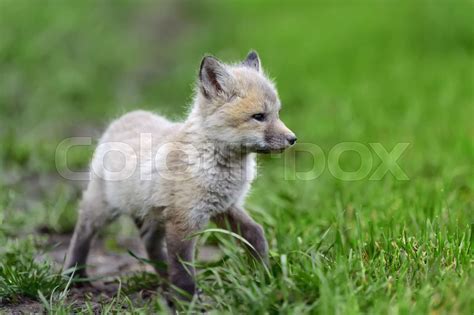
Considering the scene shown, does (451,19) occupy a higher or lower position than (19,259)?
higher

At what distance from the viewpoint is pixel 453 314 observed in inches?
148

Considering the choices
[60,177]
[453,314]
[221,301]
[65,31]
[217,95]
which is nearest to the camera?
[453,314]

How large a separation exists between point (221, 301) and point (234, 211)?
45.4 inches

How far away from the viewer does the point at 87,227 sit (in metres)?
5.94

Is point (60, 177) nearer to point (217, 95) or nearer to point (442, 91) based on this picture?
point (217, 95)

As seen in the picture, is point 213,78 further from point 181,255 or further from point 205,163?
point 181,255

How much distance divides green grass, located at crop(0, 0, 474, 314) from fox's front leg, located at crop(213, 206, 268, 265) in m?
0.12

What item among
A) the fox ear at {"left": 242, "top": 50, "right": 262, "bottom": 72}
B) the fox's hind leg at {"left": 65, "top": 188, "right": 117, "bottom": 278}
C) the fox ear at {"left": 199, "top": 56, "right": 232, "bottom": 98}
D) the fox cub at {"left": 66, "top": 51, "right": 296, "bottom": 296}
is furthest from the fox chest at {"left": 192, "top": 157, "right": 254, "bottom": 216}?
the fox's hind leg at {"left": 65, "top": 188, "right": 117, "bottom": 278}

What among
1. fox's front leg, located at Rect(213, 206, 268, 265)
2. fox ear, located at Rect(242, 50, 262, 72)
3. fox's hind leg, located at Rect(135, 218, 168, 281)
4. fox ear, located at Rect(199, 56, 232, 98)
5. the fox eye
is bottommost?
fox's hind leg, located at Rect(135, 218, 168, 281)

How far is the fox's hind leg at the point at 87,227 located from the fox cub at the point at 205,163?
0.85ft

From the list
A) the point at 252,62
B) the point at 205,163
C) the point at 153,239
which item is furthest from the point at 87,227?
the point at 252,62

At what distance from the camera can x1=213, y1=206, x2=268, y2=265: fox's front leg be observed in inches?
204

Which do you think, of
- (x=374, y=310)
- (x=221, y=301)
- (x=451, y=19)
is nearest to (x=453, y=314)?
(x=374, y=310)

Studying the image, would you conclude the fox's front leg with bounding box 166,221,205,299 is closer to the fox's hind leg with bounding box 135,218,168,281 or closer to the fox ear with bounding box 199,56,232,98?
the fox's hind leg with bounding box 135,218,168,281
